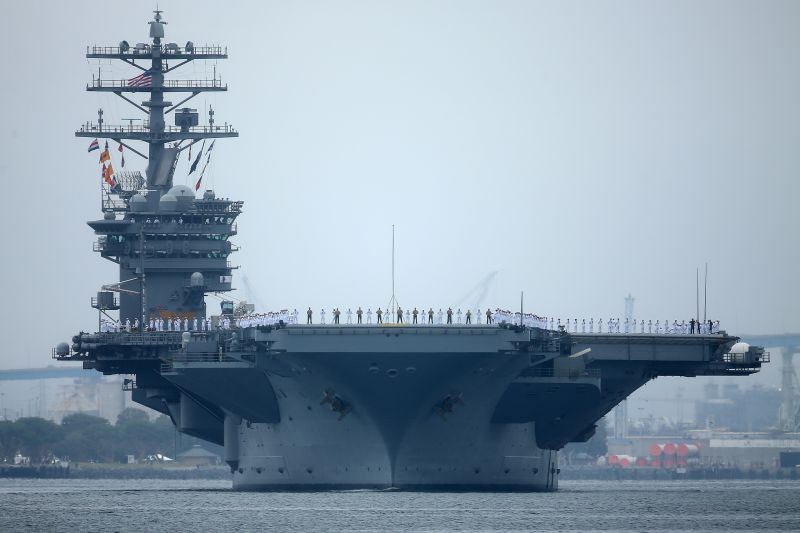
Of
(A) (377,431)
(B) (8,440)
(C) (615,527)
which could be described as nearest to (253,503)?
(A) (377,431)

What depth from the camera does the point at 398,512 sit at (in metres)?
61.7

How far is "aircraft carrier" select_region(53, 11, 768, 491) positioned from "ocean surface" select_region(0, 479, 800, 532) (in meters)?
1.48

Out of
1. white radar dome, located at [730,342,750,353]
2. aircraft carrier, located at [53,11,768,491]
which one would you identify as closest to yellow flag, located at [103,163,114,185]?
aircraft carrier, located at [53,11,768,491]

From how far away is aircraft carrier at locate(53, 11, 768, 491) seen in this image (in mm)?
67562

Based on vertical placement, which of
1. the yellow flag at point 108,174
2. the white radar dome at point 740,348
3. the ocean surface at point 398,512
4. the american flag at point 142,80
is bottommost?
the ocean surface at point 398,512

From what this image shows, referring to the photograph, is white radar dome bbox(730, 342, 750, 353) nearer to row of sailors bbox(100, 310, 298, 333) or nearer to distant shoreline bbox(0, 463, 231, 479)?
row of sailors bbox(100, 310, 298, 333)

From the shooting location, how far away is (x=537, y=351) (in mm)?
68750

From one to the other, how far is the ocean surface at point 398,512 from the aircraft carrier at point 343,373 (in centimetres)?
148

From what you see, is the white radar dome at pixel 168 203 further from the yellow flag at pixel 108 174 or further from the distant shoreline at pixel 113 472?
the distant shoreline at pixel 113 472

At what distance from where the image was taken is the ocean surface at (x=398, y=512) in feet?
186

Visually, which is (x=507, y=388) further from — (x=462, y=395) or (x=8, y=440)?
(x=8, y=440)

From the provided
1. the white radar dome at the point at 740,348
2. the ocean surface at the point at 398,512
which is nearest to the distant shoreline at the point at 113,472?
the ocean surface at the point at 398,512

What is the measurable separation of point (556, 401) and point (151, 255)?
22561 mm

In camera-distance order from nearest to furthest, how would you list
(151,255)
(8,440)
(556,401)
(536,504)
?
(536,504), (556,401), (151,255), (8,440)
